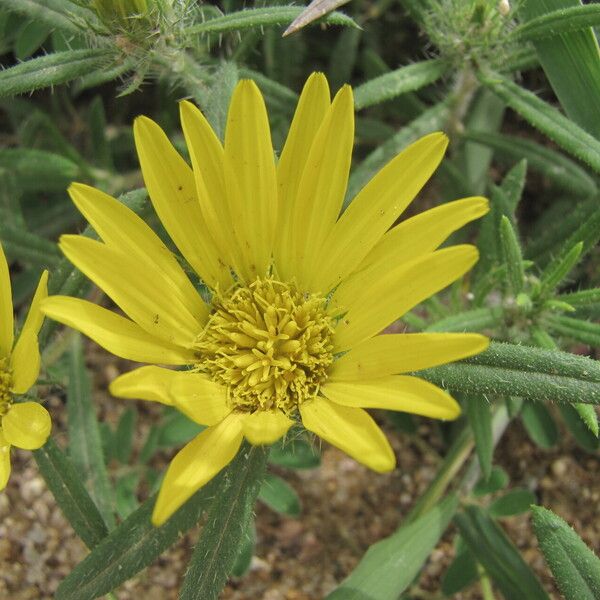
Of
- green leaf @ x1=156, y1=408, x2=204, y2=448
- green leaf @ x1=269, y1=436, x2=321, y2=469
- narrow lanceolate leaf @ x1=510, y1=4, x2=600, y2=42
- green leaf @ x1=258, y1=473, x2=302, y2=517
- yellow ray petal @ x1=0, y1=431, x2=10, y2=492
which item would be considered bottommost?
green leaf @ x1=258, y1=473, x2=302, y2=517

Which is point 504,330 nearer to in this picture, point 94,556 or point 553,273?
point 553,273

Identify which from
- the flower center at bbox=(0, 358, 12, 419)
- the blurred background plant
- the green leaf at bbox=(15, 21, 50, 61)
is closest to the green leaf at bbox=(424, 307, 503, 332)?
the blurred background plant

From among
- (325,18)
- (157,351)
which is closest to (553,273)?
(325,18)

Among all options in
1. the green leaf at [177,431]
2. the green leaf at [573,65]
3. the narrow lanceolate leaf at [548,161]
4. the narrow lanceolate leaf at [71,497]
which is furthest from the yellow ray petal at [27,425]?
the narrow lanceolate leaf at [548,161]

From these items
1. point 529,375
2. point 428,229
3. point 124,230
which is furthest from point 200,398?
point 529,375

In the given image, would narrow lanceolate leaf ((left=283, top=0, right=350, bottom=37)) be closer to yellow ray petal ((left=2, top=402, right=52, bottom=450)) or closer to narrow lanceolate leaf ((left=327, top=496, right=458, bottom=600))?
yellow ray petal ((left=2, top=402, right=52, bottom=450))

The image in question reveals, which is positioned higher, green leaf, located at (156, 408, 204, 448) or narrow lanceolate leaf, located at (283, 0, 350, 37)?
narrow lanceolate leaf, located at (283, 0, 350, 37)
